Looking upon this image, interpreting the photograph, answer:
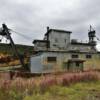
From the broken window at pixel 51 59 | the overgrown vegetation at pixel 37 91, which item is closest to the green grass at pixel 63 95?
the overgrown vegetation at pixel 37 91

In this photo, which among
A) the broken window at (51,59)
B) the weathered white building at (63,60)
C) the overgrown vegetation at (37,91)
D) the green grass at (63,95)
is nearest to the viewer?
the overgrown vegetation at (37,91)

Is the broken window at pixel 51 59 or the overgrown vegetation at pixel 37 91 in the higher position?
the broken window at pixel 51 59

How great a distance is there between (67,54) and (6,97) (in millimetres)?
22987

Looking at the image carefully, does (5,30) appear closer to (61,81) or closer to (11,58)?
(11,58)

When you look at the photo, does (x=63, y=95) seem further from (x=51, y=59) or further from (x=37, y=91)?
(x=51, y=59)

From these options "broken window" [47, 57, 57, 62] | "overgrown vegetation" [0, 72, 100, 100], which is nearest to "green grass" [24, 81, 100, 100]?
"overgrown vegetation" [0, 72, 100, 100]

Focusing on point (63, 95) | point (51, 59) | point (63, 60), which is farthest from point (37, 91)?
point (63, 60)

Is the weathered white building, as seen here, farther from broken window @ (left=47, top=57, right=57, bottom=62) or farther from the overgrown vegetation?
the overgrown vegetation

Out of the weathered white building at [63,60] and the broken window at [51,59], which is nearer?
the weathered white building at [63,60]

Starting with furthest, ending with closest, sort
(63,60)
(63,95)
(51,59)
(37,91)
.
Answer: (63,60) < (51,59) < (63,95) < (37,91)

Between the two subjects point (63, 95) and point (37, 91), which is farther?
point (63, 95)

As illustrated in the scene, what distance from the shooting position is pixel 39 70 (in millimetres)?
30125

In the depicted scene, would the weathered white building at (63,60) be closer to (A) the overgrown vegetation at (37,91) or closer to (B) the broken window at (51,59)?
(B) the broken window at (51,59)

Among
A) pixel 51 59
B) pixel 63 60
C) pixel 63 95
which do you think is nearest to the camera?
pixel 63 95
